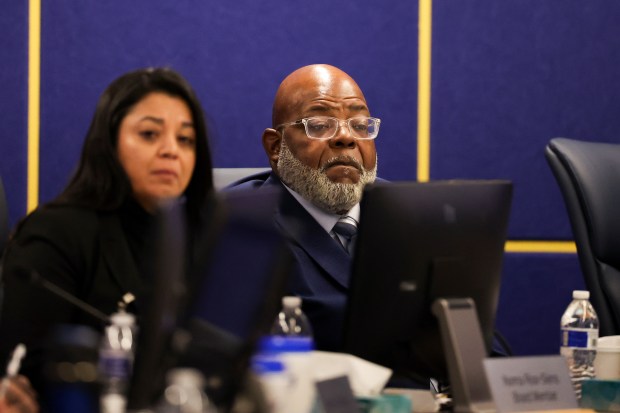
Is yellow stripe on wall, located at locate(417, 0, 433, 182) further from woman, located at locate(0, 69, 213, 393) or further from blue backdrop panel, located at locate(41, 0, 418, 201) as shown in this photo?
woman, located at locate(0, 69, 213, 393)

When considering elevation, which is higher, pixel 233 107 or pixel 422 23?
pixel 422 23

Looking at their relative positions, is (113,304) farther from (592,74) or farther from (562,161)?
(592,74)

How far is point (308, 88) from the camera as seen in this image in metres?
2.64

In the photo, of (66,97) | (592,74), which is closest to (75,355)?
(66,97)

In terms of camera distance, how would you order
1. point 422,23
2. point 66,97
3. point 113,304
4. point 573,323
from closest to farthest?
1. point 113,304
2. point 573,323
3. point 66,97
4. point 422,23

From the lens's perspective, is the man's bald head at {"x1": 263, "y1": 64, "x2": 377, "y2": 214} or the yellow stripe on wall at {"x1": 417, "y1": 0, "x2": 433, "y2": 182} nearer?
the man's bald head at {"x1": 263, "y1": 64, "x2": 377, "y2": 214}

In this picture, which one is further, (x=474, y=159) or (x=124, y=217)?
(x=474, y=159)

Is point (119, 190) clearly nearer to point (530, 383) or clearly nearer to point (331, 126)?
point (530, 383)

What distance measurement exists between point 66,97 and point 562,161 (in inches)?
61.1

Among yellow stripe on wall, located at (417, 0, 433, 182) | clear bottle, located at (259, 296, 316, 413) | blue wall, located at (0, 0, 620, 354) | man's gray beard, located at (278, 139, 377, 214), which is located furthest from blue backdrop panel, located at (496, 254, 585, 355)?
clear bottle, located at (259, 296, 316, 413)

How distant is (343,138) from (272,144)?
0.25 m

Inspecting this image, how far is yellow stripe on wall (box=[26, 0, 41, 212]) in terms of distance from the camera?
10.5 ft

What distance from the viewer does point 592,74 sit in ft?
11.5

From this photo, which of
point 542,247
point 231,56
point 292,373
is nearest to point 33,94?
point 231,56
